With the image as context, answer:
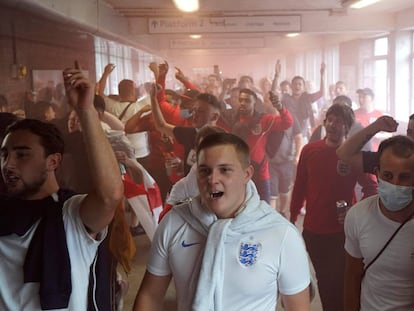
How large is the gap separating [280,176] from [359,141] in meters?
0.63

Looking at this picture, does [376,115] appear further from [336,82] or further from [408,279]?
[408,279]

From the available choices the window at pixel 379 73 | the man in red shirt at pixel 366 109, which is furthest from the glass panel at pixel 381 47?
the man in red shirt at pixel 366 109

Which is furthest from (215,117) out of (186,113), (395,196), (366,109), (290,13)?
(395,196)

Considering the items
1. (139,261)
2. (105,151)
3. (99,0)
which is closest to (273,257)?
(105,151)

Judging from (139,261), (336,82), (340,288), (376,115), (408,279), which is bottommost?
(340,288)

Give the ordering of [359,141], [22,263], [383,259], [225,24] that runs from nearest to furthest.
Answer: [22,263] < [383,259] < [359,141] < [225,24]

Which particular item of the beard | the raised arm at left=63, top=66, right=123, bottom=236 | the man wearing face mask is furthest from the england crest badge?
the beard

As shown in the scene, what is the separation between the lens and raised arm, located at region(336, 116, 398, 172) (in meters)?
2.87

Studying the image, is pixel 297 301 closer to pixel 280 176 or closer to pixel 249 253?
pixel 249 253

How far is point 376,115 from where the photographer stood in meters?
3.20

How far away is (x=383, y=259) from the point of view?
1.88 m

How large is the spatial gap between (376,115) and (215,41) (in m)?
1.17

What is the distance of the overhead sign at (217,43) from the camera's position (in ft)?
10.6

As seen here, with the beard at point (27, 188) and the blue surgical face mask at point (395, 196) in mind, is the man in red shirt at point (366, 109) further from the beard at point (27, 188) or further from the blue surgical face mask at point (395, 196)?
the beard at point (27, 188)
